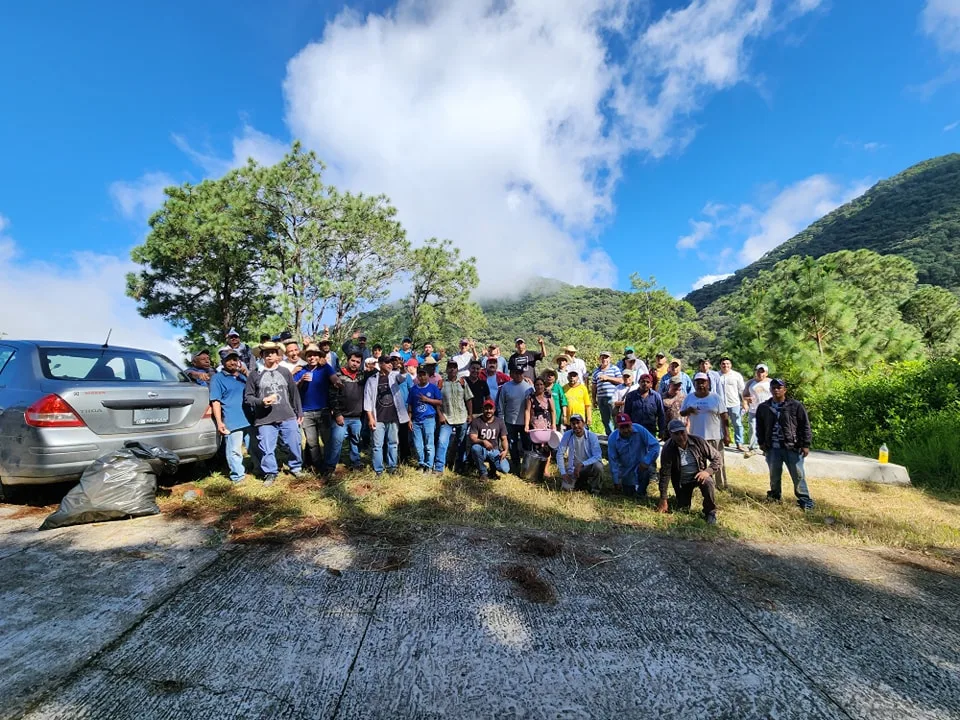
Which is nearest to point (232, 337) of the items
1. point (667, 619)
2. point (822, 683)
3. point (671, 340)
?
point (667, 619)

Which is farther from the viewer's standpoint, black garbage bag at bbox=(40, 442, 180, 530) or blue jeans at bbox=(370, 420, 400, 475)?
blue jeans at bbox=(370, 420, 400, 475)

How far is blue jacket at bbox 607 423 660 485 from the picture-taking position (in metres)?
5.27

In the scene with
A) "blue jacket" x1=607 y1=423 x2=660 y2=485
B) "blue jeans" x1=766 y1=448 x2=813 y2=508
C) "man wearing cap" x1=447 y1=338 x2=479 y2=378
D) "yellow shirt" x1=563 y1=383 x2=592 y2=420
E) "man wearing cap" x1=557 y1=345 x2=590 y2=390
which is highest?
"man wearing cap" x1=447 y1=338 x2=479 y2=378

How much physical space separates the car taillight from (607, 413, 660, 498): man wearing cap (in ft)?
17.8

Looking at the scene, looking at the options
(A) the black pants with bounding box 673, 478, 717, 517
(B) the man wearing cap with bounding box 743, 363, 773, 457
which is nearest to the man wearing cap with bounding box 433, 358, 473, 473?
(A) the black pants with bounding box 673, 478, 717, 517

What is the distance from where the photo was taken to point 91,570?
2.75 metres

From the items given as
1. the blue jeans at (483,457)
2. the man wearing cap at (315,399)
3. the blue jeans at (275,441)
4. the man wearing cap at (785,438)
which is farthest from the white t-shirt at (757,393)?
the blue jeans at (275,441)

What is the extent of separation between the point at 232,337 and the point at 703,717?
20.5 ft

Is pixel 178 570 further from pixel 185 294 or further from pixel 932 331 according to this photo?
pixel 932 331

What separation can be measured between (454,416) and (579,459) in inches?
67.6

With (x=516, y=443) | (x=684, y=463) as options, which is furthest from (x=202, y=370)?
(x=684, y=463)

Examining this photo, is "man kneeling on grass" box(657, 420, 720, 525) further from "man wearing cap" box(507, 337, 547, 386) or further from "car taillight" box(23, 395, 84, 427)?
"car taillight" box(23, 395, 84, 427)

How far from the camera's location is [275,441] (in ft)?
16.6

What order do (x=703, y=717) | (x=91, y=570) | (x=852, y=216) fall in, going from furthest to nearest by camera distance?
(x=852, y=216), (x=91, y=570), (x=703, y=717)
